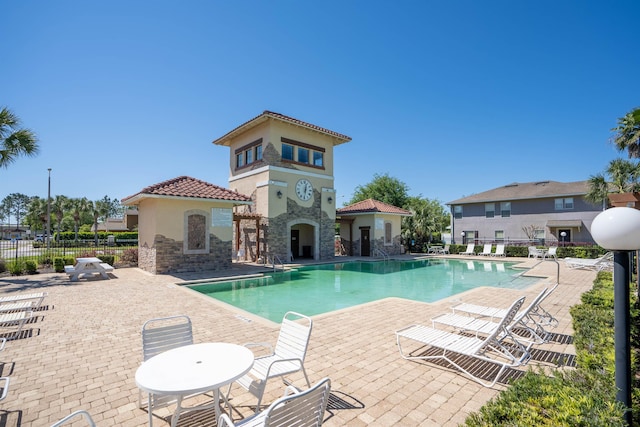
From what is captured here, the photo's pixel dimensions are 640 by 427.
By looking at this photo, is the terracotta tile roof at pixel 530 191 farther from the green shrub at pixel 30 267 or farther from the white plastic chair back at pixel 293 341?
the green shrub at pixel 30 267

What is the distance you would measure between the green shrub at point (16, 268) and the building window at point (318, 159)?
16.7 metres

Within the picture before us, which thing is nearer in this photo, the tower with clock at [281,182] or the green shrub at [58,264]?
the green shrub at [58,264]

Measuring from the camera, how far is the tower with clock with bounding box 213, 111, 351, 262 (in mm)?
18859

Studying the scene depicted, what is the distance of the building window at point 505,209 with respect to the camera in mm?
30453

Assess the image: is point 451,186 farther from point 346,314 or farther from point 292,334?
point 292,334

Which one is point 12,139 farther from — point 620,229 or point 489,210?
point 489,210

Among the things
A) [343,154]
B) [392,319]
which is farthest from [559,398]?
[343,154]

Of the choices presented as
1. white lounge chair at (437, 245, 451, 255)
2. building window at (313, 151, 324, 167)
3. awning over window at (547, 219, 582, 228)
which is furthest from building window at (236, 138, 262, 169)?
awning over window at (547, 219, 582, 228)

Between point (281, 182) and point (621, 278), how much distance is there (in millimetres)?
17885

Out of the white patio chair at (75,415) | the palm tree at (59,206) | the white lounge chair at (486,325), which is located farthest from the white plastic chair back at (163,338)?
the palm tree at (59,206)

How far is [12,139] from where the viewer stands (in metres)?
13.4

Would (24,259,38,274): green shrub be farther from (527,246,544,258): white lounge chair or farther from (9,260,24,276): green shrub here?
(527,246,544,258): white lounge chair

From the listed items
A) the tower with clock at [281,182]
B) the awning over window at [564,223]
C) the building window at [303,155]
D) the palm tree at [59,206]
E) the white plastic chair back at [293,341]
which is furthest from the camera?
the palm tree at [59,206]

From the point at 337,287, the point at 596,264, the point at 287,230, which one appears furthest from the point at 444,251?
the point at 337,287
